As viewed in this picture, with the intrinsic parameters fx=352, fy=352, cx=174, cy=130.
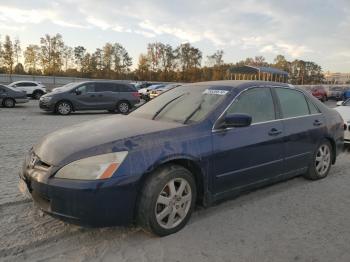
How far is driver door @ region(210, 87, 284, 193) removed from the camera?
3.90 meters

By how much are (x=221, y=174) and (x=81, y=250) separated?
1.65m

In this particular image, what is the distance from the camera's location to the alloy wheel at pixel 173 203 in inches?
136

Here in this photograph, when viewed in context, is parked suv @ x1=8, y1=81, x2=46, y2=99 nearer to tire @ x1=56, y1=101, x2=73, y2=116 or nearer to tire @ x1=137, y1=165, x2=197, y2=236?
tire @ x1=56, y1=101, x2=73, y2=116

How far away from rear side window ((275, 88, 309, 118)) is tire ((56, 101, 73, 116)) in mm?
12362

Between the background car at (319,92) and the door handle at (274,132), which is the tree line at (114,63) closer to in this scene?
the background car at (319,92)

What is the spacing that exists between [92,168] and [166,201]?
2.67ft

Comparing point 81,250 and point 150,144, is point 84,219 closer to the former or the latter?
point 81,250

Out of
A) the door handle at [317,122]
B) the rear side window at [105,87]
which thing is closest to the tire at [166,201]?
the door handle at [317,122]

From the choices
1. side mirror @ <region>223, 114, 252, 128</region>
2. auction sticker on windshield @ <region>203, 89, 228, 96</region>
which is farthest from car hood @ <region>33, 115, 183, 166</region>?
auction sticker on windshield @ <region>203, 89, 228, 96</region>

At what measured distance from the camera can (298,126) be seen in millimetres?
4977

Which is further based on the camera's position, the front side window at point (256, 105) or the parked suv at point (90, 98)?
the parked suv at point (90, 98)

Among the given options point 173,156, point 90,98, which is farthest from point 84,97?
point 173,156

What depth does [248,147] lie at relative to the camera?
4.16 metres

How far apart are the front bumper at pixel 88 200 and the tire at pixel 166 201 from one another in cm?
16
